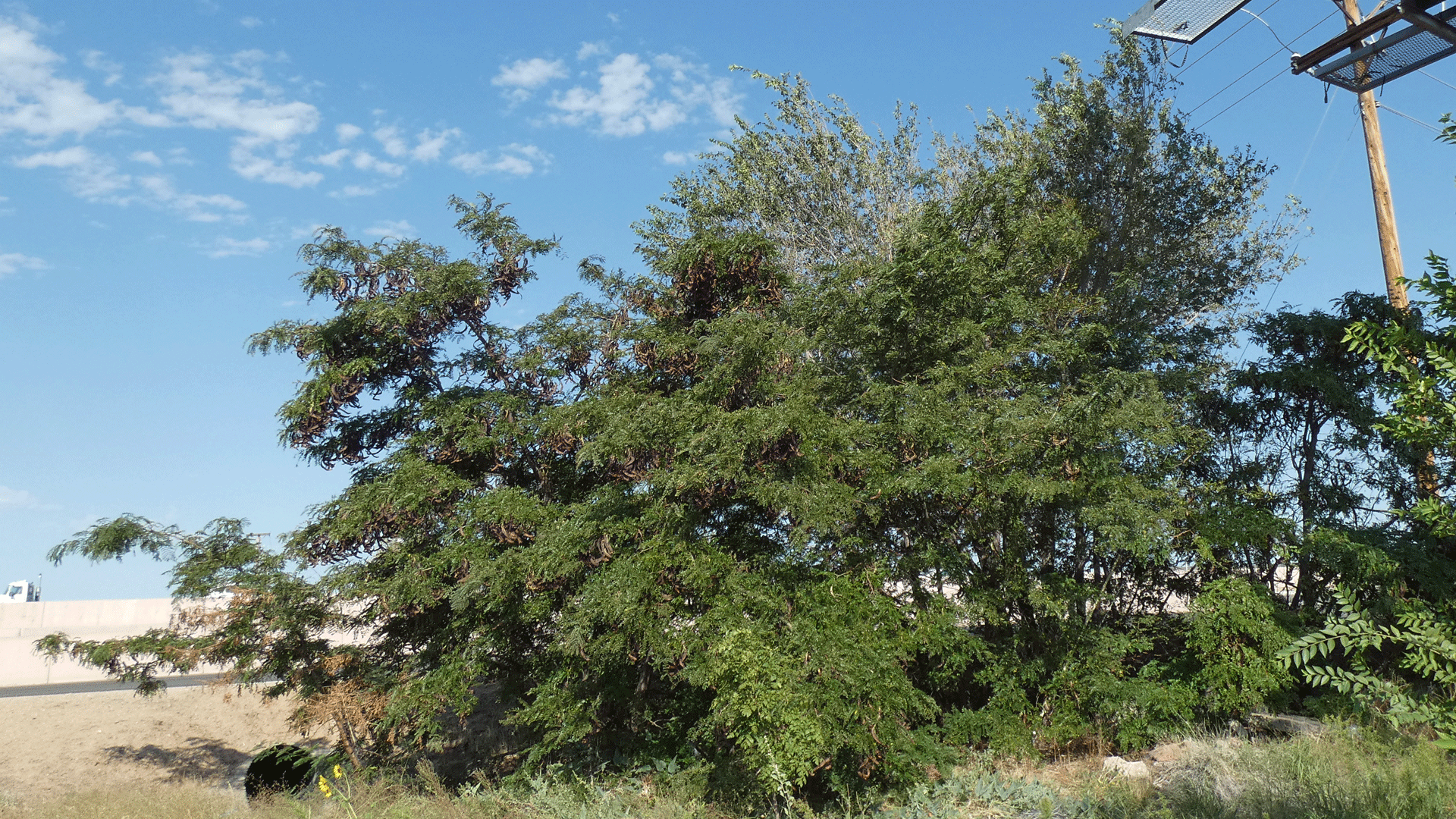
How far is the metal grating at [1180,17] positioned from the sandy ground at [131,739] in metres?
17.3

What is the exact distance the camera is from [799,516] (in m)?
9.34

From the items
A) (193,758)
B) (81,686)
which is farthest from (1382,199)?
(81,686)

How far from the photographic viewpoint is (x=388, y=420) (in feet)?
43.5

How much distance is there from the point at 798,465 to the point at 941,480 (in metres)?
1.54

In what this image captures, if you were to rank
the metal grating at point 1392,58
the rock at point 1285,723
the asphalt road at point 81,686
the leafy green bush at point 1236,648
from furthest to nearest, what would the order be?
the asphalt road at point 81,686 → the rock at point 1285,723 → the leafy green bush at point 1236,648 → the metal grating at point 1392,58

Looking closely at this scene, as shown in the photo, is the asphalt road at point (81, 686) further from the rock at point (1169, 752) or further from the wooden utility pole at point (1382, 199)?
the wooden utility pole at point (1382, 199)

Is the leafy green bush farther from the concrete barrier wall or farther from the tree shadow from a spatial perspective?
the concrete barrier wall

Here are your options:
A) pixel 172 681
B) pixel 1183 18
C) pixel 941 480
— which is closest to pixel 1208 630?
pixel 941 480

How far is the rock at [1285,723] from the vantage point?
32.4ft

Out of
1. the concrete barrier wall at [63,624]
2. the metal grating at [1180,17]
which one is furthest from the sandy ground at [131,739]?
the metal grating at [1180,17]

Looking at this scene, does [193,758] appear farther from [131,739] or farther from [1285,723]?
[1285,723]

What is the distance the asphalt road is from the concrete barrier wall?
2.85ft

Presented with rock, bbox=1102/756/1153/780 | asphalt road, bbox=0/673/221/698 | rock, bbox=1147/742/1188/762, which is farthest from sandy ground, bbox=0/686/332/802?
rock, bbox=1147/742/1188/762

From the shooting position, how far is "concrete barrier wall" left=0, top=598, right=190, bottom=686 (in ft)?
93.4
